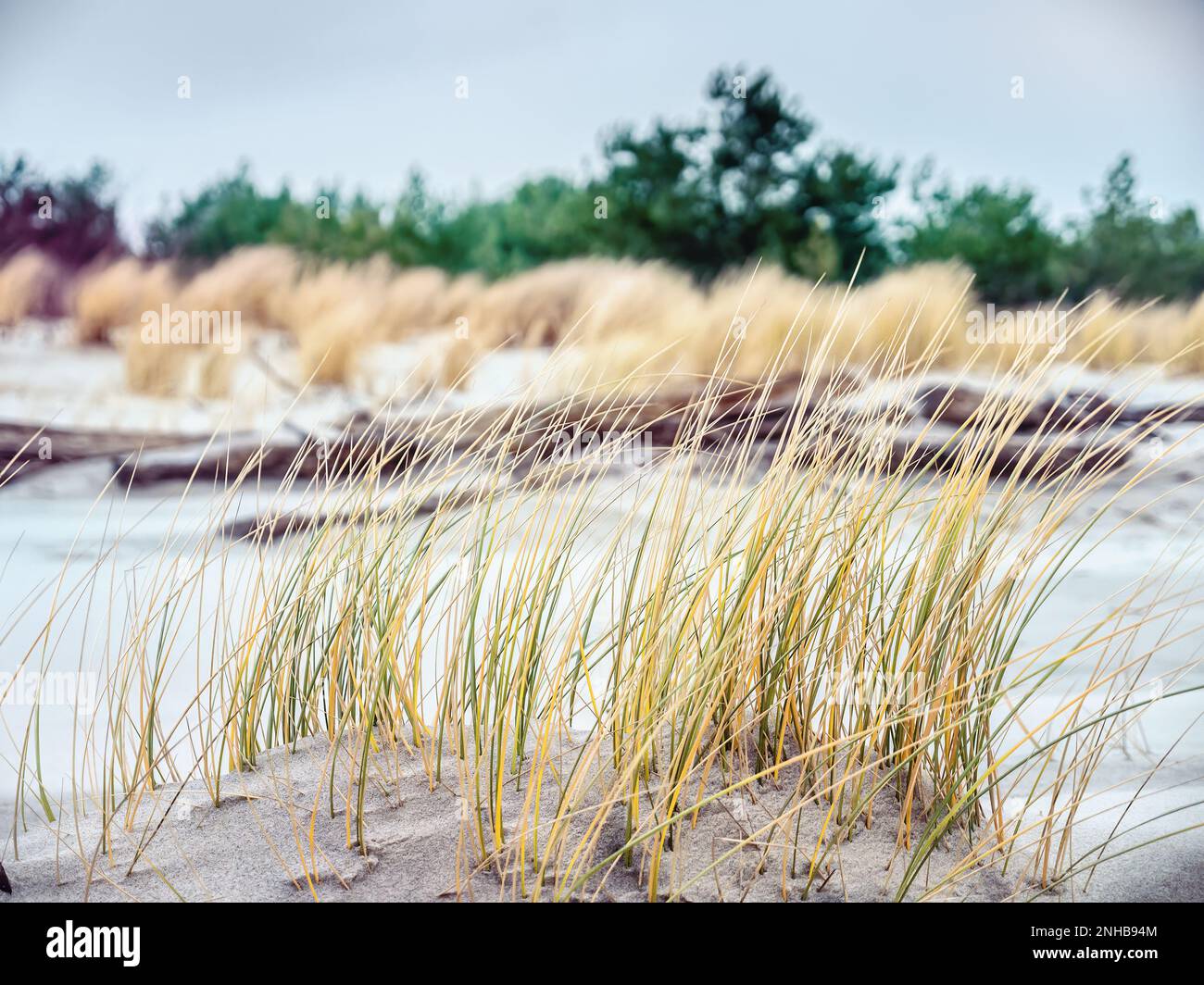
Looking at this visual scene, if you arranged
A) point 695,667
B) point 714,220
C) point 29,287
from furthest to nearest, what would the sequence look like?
point 714,220 < point 29,287 < point 695,667

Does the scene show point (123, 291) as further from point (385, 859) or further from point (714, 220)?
point (385, 859)

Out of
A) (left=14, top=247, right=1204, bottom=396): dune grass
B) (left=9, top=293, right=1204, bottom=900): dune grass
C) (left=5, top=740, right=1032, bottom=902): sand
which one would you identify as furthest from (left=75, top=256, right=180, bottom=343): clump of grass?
(left=5, top=740, right=1032, bottom=902): sand

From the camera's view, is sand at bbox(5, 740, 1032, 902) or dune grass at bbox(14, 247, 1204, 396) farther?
dune grass at bbox(14, 247, 1204, 396)

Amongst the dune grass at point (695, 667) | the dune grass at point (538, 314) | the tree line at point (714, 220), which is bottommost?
the dune grass at point (695, 667)

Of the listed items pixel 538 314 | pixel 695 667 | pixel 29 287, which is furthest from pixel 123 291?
pixel 695 667

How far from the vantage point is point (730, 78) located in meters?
2.58

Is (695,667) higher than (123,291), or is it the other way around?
(123,291)

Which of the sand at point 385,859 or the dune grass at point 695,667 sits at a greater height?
the dune grass at point 695,667

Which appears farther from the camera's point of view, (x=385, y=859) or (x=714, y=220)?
(x=714, y=220)

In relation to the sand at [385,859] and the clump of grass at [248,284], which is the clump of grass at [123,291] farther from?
the sand at [385,859]

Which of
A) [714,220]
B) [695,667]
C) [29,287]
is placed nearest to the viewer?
[695,667]

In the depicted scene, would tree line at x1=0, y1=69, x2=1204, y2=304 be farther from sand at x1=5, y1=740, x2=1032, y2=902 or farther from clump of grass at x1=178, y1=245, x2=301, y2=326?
sand at x1=5, y1=740, x2=1032, y2=902

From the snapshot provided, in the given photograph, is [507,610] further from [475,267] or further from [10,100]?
[10,100]

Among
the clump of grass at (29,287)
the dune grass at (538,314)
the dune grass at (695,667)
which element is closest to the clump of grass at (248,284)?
the dune grass at (538,314)
